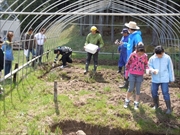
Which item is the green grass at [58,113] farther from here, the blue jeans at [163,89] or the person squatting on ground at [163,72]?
the person squatting on ground at [163,72]

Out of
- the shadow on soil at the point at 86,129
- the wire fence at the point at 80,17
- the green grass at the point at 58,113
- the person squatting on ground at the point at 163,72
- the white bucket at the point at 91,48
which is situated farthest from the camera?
the white bucket at the point at 91,48

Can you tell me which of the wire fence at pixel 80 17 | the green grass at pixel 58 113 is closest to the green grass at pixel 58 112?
the green grass at pixel 58 113

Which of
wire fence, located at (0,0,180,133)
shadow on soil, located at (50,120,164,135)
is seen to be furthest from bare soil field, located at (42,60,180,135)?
wire fence, located at (0,0,180,133)

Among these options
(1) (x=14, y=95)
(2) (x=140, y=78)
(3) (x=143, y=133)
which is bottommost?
(3) (x=143, y=133)

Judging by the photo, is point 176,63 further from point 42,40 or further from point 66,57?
point 42,40

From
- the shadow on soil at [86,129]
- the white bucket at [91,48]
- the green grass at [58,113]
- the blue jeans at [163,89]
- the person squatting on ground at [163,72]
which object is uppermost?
the white bucket at [91,48]

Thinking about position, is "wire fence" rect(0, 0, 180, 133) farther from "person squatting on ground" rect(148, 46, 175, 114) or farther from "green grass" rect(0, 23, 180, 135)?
"person squatting on ground" rect(148, 46, 175, 114)

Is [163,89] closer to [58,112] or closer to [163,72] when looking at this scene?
[163,72]

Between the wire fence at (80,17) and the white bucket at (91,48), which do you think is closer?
the wire fence at (80,17)

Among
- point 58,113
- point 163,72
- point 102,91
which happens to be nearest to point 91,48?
point 102,91

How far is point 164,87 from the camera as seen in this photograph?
6082 mm

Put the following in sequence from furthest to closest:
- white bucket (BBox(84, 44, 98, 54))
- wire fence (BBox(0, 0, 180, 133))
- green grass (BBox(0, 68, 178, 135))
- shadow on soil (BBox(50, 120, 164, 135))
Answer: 1. white bucket (BBox(84, 44, 98, 54))
2. wire fence (BBox(0, 0, 180, 133))
3. shadow on soil (BBox(50, 120, 164, 135))
4. green grass (BBox(0, 68, 178, 135))

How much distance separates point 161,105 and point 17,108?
3168mm

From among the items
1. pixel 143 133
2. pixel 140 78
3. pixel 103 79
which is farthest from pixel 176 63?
pixel 143 133
